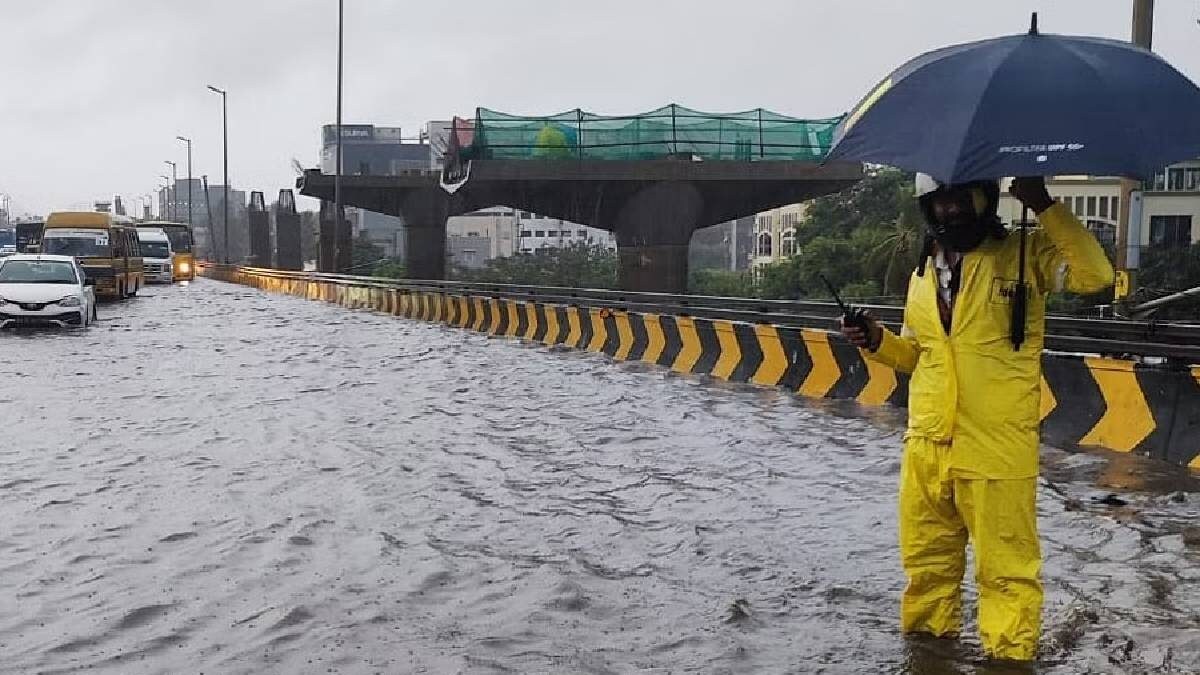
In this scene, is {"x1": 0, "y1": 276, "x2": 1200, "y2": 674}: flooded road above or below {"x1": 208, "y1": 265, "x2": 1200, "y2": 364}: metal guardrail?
below

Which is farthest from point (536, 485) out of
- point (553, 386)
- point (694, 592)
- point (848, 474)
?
point (553, 386)

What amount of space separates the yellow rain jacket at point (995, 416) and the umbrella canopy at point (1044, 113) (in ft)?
1.01

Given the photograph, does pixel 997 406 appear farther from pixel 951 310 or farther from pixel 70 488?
pixel 70 488

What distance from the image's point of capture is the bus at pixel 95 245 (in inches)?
1419

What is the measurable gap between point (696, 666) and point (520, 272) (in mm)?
74516

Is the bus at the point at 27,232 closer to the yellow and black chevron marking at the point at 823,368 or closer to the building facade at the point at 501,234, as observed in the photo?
the yellow and black chevron marking at the point at 823,368

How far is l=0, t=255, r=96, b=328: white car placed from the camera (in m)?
24.6

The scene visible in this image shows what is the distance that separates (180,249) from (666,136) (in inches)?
1644

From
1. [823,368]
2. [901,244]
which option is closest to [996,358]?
[823,368]

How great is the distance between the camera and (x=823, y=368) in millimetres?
14430

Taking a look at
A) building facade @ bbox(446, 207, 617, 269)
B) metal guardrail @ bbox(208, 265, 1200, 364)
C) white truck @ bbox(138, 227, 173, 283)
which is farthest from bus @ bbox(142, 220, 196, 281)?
building facade @ bbox(446, 207, 617, 269)

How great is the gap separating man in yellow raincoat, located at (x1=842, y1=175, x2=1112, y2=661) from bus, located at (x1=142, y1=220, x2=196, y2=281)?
63630 millimetres

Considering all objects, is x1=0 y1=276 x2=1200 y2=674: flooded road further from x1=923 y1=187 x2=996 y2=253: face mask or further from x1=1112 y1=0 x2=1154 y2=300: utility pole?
x1=1112 y1=0 x2=1154 y2=300: utility pole

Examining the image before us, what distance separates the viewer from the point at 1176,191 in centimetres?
5925
